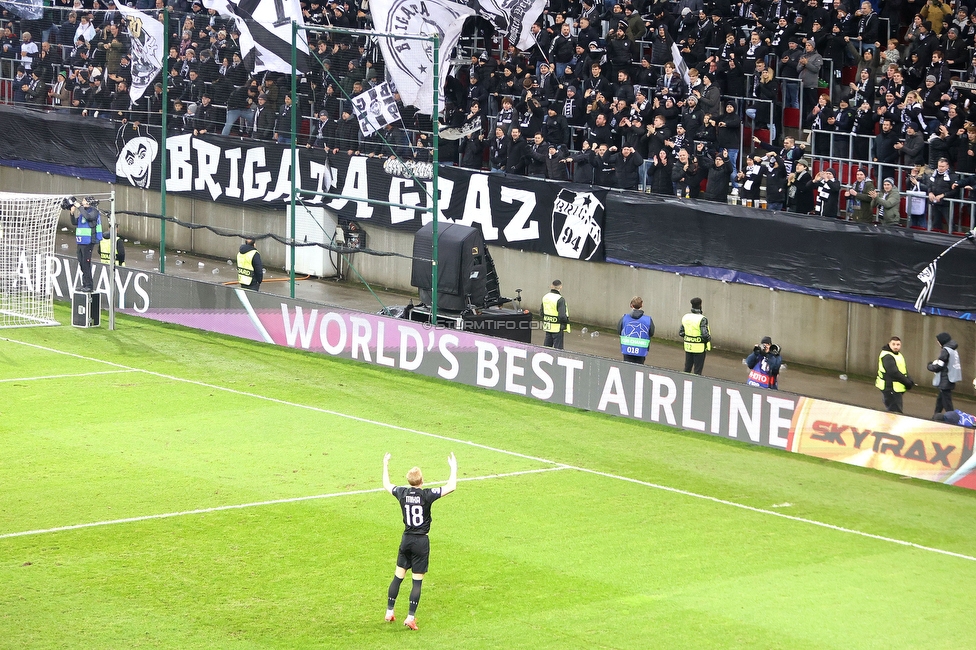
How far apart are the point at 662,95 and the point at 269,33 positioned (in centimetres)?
824

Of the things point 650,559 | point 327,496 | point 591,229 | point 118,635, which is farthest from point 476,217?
point 118,635

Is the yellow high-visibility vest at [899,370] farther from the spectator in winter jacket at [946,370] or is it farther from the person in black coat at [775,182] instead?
the person in black coat at [775,182]

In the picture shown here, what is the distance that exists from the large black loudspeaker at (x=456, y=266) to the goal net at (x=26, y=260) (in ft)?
27.2

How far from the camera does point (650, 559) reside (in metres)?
15.7

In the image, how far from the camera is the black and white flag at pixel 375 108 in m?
25.1

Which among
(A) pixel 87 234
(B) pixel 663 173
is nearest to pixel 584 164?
(B) pixel 663 173

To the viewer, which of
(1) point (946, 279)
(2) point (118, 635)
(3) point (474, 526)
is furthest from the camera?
(1) point (946, 279)

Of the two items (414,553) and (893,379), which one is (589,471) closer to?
(893,379)

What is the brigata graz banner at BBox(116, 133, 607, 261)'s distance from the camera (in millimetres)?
26609

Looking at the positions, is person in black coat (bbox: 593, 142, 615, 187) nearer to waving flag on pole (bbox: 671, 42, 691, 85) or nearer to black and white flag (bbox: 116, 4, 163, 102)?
waving flag on pole (bbox: 671, 42, 691, 85)

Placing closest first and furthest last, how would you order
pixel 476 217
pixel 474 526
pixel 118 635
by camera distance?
pixel 118 635
pixel 474 526
pixel 476 217

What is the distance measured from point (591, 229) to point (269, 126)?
7.16 m

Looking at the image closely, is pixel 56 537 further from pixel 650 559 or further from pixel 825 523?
pixel 825 523

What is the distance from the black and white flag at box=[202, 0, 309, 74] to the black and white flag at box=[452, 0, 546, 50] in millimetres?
4055
